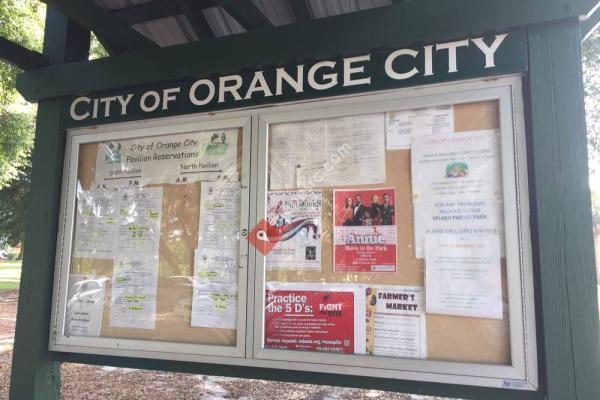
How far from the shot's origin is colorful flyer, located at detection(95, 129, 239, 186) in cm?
273

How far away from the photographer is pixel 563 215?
200 centimetres

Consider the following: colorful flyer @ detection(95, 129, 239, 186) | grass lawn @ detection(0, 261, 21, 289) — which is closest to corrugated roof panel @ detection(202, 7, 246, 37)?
colorful flyer @ detection(95, 129, 239, 186)

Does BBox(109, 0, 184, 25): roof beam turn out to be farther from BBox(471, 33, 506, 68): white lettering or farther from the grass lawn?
the grass lawn

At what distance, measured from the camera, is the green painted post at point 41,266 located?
289cm

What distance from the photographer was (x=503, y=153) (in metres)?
2.14

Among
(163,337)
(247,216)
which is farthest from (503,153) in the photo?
(163,337)

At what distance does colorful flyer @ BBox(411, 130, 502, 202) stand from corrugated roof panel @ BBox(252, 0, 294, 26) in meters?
1.96

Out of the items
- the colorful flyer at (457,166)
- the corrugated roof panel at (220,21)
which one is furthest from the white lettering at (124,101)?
the colorful flyer at (457,166)

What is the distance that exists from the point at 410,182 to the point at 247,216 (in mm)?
953

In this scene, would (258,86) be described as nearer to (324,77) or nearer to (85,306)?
(324,77)

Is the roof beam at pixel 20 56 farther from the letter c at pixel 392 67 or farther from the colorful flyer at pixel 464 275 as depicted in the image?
the colorful flyer at pixel 464 275

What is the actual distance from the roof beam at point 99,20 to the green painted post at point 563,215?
97.2 inches

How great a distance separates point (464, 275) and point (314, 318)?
2.68 ft

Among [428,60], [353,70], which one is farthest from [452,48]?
[353,70]
